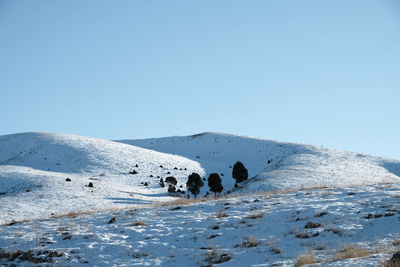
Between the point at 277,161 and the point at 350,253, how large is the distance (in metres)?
58.4

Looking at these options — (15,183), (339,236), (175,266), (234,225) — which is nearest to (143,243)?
(175,266)

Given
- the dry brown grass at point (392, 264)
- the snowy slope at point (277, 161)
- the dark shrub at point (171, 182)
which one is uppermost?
the snowy slope at point (277, 161)

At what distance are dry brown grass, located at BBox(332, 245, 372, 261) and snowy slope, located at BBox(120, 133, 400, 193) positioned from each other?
20.4 m

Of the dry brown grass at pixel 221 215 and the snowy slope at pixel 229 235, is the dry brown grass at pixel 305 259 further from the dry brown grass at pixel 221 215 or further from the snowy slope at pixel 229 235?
the dry brown grass at pixel 221 215

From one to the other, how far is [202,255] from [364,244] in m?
4.23

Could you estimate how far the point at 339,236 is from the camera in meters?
10.0

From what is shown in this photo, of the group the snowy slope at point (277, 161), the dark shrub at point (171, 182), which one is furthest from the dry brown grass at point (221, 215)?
the dark shrub at point (171, 182)

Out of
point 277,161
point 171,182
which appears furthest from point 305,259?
point 277,161

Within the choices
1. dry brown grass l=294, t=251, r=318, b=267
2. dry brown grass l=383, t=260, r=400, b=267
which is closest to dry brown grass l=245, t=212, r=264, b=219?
dry brown grass l=294, t=251, r=318, b=267

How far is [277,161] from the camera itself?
6556 centimetres

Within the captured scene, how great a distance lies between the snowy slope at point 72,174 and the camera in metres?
33.5

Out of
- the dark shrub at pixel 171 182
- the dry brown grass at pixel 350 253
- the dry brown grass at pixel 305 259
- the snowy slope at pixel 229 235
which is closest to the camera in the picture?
the dry brown grass at pixel 305 259

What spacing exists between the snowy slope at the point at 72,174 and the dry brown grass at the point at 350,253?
2479 cm

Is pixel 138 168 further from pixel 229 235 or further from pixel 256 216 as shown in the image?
pixel 229 235
